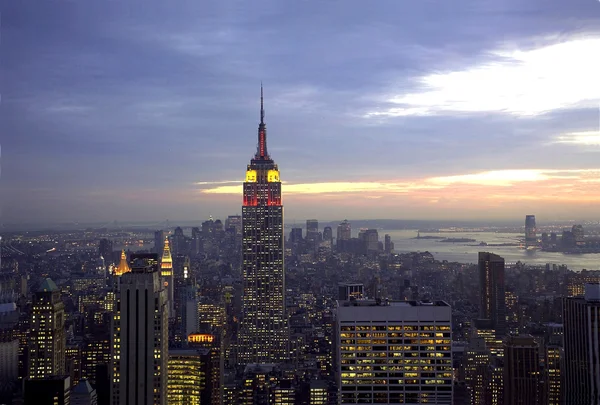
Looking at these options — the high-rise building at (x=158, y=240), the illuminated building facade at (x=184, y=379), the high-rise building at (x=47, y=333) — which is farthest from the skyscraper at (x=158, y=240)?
the illuminated building facade at (x=184, y=379)

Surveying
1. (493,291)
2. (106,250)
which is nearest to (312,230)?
(493,291)

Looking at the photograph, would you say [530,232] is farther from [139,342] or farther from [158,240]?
[139,342]

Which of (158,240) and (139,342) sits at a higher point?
(158,240)

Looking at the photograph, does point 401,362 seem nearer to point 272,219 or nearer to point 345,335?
point 345,335

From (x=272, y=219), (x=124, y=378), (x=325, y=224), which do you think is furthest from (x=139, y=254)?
(x=272, y=219)

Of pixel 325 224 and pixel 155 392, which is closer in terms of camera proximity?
pixel 155 392

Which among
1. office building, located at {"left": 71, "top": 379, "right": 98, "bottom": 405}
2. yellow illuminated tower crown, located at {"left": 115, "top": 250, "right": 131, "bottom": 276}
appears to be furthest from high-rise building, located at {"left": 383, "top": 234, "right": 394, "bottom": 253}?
office building, located at {"left": 71, "top": 379, "right": 98, "bottom": 405}

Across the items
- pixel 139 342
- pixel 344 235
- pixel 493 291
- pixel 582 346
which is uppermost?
pixel 344 235
